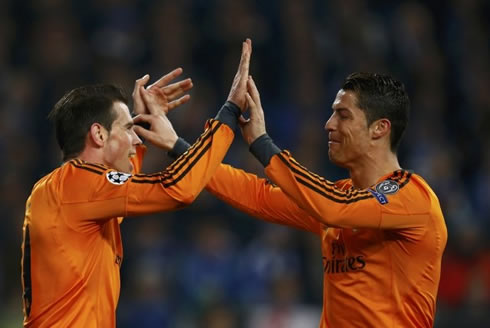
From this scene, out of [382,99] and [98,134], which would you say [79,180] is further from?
[382,99]

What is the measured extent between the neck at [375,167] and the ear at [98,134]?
124 cm

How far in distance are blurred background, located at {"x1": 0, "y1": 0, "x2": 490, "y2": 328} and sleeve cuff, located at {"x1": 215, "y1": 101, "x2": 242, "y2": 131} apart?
3.86 metres

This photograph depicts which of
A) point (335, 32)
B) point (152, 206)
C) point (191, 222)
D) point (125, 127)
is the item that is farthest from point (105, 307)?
point (335, 32)

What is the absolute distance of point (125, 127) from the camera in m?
4.50

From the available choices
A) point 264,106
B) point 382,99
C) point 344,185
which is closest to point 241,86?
point 382,99

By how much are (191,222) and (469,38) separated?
4.25 m

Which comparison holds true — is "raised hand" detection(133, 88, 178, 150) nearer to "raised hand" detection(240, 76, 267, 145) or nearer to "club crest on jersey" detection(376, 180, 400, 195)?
"raised hand" detection(240, 76, 267, 145)

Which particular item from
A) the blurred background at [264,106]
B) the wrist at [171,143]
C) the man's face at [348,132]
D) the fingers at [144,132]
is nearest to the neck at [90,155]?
the fingers at [144,132]

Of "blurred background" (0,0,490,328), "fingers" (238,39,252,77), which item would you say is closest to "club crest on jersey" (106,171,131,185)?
"fingers" (238,39,252,77)

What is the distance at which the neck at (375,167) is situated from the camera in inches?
184

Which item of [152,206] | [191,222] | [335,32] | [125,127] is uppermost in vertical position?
[335,32]

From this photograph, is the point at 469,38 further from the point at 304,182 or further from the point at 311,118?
the point at 304,182

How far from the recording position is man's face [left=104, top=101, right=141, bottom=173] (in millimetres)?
4461

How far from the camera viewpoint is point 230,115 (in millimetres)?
4547
